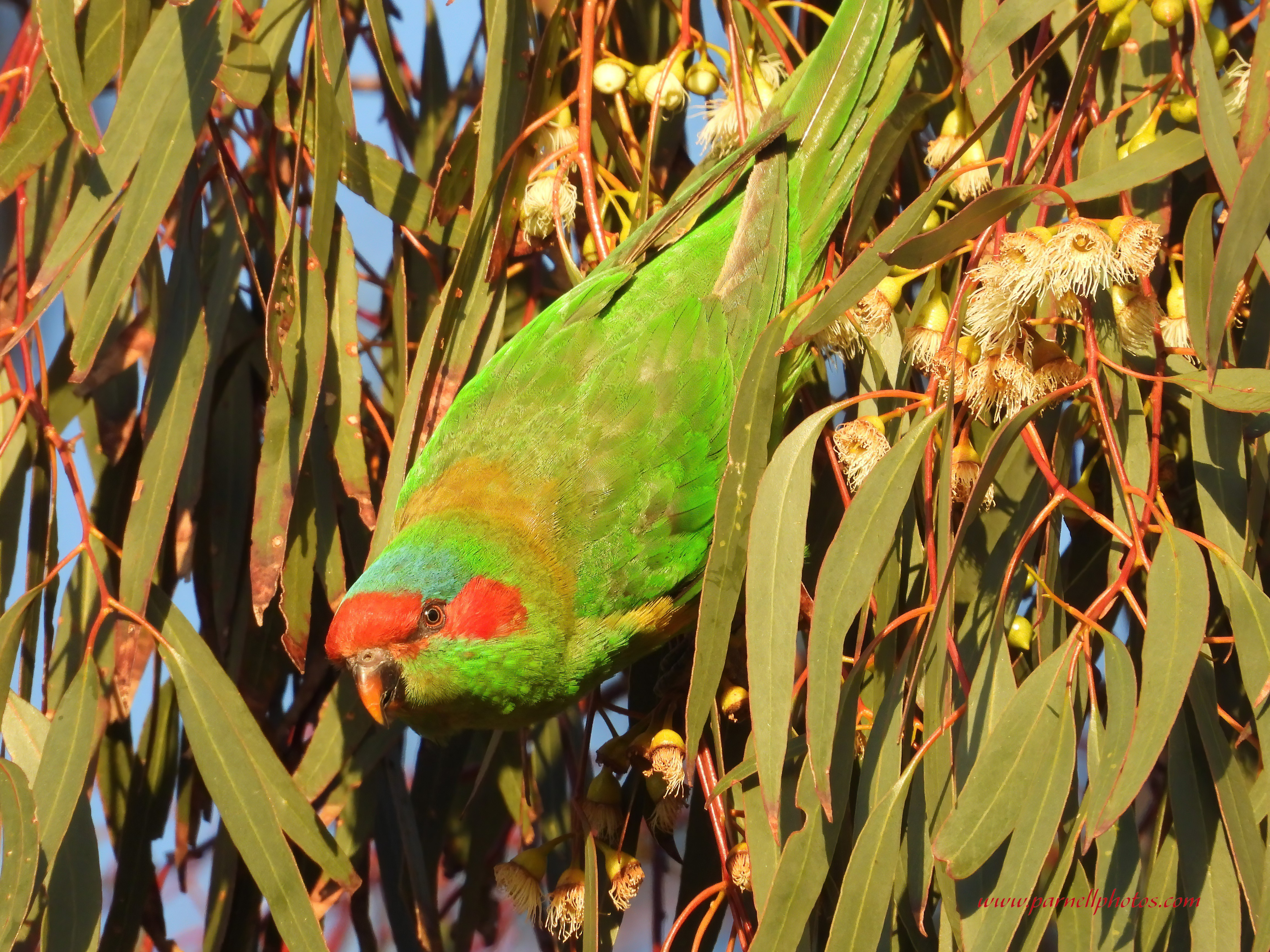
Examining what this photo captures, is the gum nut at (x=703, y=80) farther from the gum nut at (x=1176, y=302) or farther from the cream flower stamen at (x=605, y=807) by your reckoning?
the cream flower stamen at (x=605, y=807)

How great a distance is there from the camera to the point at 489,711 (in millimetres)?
1629

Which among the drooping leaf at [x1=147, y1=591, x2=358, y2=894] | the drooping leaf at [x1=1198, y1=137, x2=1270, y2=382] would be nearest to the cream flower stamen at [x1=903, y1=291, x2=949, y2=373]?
the drooping leaf at [x1=1198, y1=137, x2=1270, y2=382]

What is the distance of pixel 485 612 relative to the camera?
163 cm

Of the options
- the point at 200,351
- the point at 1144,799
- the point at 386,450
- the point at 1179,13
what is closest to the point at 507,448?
the point at 386,450

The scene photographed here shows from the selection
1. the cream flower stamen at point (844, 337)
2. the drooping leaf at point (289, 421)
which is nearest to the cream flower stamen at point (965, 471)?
the cream flower stamen at point (844, 337)

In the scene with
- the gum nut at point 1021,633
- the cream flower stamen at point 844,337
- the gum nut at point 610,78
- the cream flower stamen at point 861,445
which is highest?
the gum nut at point 610,78

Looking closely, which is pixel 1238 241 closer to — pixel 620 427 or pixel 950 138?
pixel 950 138

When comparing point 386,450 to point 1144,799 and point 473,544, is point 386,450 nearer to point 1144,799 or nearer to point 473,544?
point 473,544

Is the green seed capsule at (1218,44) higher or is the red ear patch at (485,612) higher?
the green seed capsule at (1218,44)

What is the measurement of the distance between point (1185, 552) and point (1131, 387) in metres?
0.28

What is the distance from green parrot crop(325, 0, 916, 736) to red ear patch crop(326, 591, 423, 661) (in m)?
0.02

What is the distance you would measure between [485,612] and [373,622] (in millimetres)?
170

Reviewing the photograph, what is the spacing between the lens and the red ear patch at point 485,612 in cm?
161

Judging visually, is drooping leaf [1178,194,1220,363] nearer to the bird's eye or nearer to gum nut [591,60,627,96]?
gum nut [591,60,627,96]
